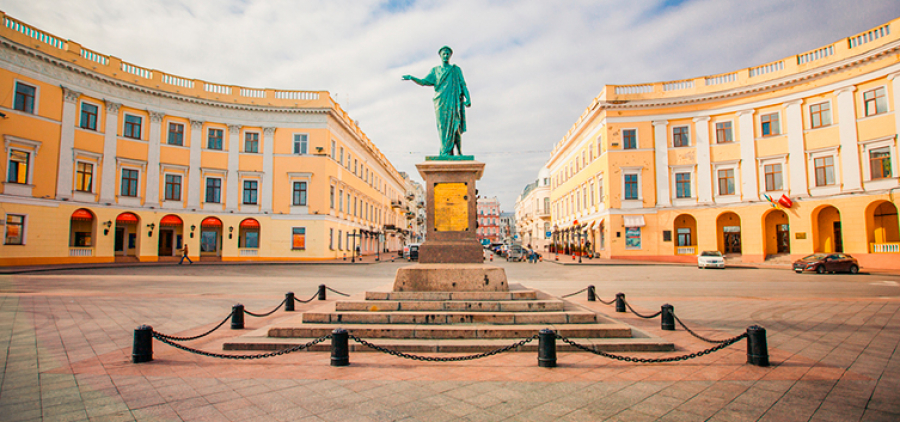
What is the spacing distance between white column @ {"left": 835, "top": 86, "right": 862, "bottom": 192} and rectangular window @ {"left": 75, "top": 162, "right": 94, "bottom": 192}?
4644 centimetres

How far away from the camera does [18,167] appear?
80.9 feet

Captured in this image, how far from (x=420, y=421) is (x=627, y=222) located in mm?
33276

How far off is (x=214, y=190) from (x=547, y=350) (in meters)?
33.6

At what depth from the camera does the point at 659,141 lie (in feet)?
112

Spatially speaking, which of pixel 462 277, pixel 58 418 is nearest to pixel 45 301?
pixel 58 418

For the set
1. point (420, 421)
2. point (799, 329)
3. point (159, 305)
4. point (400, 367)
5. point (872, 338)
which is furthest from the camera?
point (159, 305)

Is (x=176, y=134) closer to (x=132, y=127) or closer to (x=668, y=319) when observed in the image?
(x=132, y=127)

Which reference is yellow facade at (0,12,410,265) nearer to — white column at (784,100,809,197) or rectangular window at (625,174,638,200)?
rectangular window at (625,174,638,200)

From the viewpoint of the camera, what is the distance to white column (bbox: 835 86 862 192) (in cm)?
2602

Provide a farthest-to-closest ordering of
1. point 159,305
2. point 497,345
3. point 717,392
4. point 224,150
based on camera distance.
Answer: point 224,150, point 159,305, point 497,345, point 717,392

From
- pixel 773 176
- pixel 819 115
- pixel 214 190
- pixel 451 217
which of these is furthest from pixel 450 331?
pixel 819 115

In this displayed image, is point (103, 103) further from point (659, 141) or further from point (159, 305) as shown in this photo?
point (659, 141)

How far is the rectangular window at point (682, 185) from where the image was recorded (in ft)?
109

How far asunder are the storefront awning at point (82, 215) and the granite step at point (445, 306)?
94.7 feet
